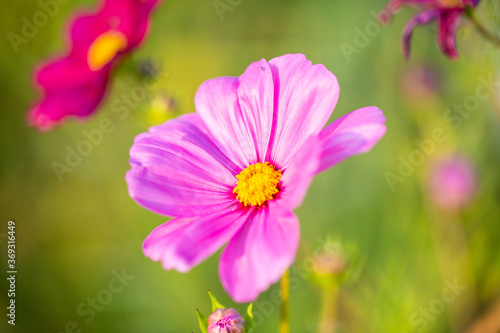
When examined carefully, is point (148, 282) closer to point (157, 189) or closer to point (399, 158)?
point (399, 158)

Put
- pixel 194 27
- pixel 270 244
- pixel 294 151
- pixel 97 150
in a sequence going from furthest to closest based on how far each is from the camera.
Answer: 1. pixel 194 27
2. pixel 97 150
3. pixel 294 151
4. pixel 270 244

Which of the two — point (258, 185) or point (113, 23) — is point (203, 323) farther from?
point (113, 23)

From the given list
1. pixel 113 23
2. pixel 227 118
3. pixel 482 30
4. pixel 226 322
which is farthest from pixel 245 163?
pixel 113 23

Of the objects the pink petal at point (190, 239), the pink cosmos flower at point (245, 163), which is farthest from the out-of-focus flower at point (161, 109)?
the pink petal at point (190, 239)

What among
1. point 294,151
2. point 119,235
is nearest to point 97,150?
point 119,235

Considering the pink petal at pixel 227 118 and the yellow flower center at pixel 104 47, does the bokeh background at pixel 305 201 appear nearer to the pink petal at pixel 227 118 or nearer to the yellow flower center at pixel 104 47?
the yellow flower center at pixel 104 47
